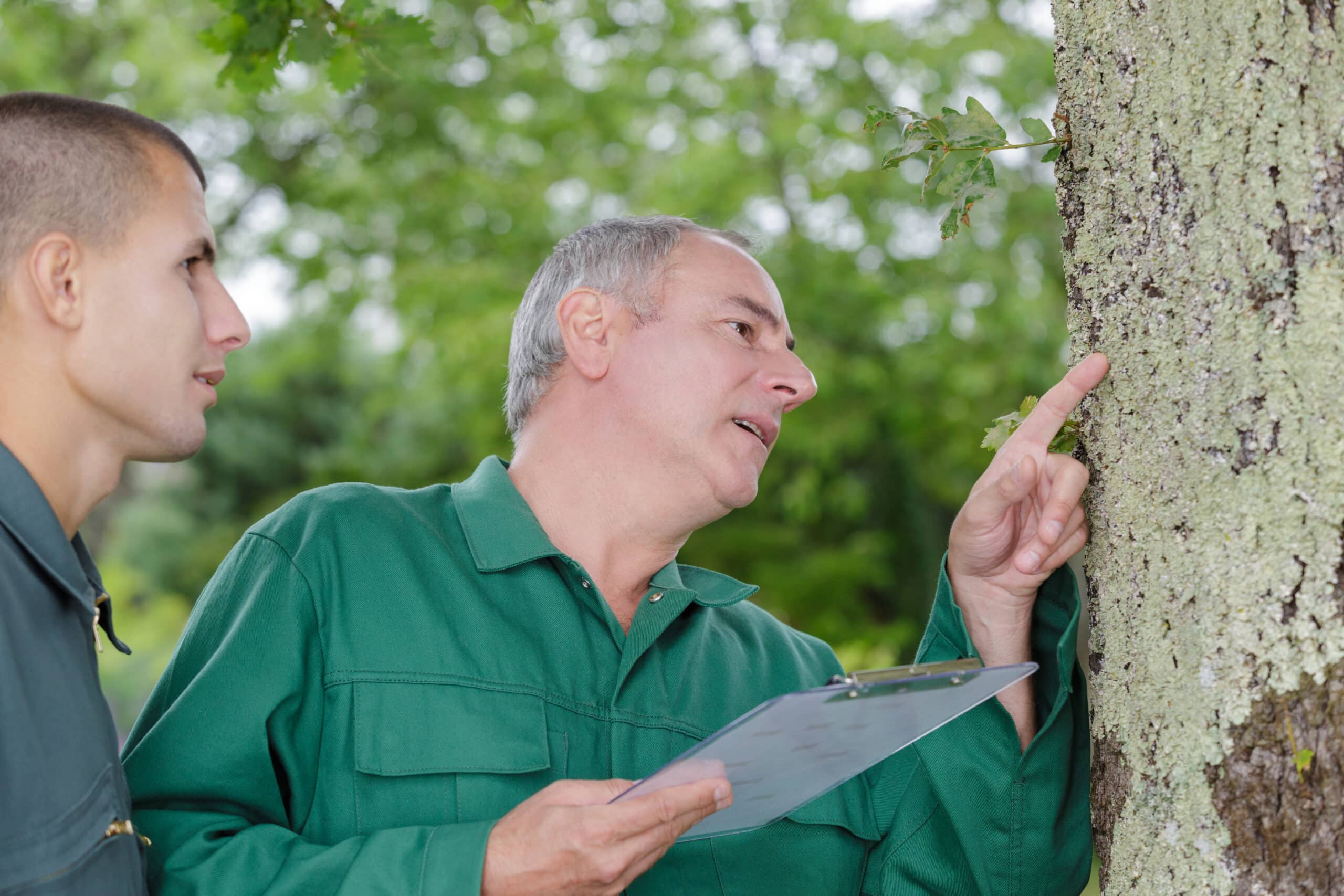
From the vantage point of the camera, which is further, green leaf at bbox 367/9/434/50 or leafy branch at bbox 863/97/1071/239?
green leaf at bbox 367/9/434/50

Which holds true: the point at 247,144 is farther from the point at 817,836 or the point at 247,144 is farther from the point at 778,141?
the point at 817,836

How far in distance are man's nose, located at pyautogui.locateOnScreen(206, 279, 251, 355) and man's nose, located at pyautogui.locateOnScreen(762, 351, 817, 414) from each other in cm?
99

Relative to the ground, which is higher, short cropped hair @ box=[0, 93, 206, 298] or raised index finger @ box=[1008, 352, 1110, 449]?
short cropped hair @ box=[0, 93, 206, 298]

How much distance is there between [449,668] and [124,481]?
15968 mm

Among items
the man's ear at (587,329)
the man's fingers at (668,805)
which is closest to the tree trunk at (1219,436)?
the man's fingers at (668,805)

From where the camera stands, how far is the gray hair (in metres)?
2.29

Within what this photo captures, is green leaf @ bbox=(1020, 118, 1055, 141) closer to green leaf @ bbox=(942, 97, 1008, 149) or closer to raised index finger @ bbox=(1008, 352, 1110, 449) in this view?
green leaf @ bbox=(942, 97, 1008, 149)

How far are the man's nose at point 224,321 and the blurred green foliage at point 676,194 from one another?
16.5ft

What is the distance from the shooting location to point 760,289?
2295mm

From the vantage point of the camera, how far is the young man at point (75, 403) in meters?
1.29

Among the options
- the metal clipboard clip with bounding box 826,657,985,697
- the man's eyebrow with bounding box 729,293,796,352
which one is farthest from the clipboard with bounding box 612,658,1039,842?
the man's eyebrow with bounding box 729,293,796,352

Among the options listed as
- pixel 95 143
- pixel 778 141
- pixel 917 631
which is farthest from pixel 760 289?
pixel 917 631

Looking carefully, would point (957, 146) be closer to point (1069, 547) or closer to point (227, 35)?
point (1069, 547)

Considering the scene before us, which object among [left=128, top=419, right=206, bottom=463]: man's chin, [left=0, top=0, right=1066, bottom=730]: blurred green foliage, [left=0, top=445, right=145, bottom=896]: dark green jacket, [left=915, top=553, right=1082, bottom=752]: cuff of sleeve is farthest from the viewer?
[left=0, top=0, right=1066, bottom=730]: blurred green foliage
